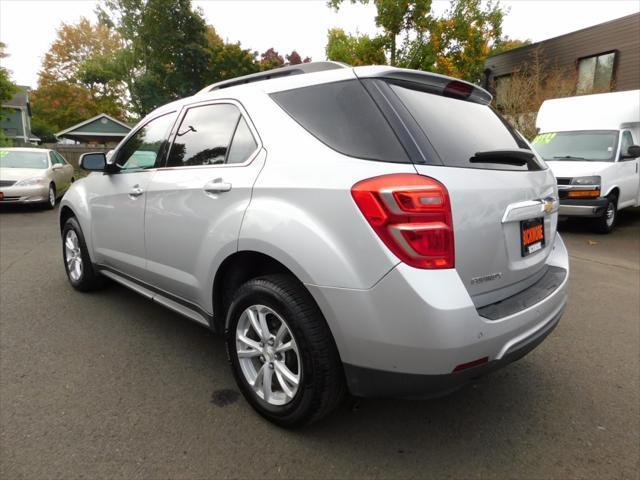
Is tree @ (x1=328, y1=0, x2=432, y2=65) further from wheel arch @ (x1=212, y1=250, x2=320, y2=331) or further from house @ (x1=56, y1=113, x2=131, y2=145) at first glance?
house @ (x1=56, y1=113, x2=131, y2=145)

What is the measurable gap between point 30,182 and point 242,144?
9593 mm

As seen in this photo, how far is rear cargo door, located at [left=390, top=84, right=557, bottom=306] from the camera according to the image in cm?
186

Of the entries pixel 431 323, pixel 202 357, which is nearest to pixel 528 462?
pixel 431 323

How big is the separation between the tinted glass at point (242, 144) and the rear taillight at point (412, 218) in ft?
2.79

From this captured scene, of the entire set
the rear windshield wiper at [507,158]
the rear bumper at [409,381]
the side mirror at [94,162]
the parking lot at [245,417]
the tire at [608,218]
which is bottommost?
the parking lot at [245,417]

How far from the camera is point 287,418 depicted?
2.18 metres

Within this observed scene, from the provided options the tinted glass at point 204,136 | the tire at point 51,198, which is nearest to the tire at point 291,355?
the tinted glass at point 204,136

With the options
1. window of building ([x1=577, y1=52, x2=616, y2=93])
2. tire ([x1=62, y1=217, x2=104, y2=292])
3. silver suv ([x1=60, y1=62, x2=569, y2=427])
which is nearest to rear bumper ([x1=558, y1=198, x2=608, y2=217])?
silver suv ([x1=60, y1=62, x2=569, y2=427])

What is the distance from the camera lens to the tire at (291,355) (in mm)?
1974

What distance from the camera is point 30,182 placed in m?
9.89

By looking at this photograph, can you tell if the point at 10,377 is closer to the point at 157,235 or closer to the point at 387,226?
the point at 157,235

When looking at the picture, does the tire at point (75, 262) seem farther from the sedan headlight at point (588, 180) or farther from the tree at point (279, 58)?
the tree at point (279, 58)

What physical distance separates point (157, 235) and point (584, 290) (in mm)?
4346

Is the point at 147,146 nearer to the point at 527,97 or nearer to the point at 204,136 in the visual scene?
the point at 204,136
